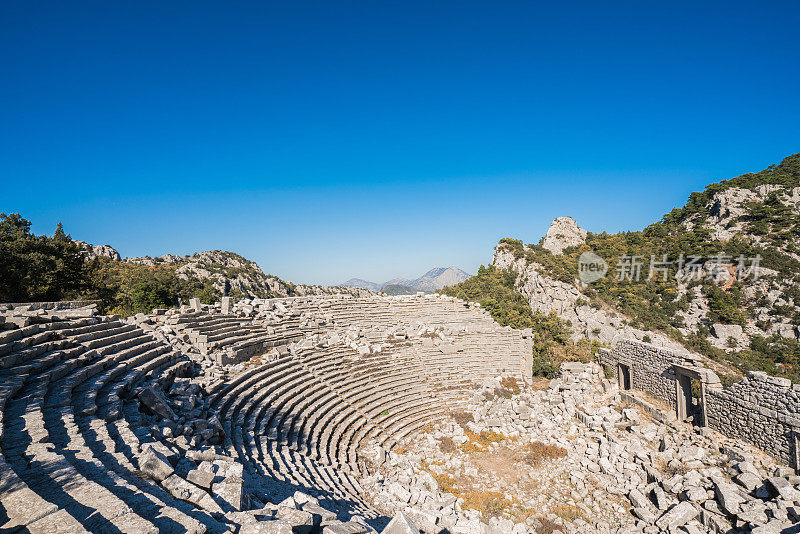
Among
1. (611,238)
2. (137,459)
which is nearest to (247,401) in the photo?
(137,459)

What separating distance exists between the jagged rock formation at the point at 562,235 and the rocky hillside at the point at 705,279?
175 inches

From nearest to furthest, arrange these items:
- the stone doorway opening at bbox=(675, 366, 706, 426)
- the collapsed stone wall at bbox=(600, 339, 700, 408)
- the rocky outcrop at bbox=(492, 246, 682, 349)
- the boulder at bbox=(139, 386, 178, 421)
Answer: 1. the boulder at bbox=(139, 386, 178, 421)
2. the stone doorway opening at bbox=(675, 366, 706, 426)
3. the collapsed stone wall at bbox=(600, 339, 700, 408)
4. the rocky outcrop at bbox=(492, 246, 682, 349)

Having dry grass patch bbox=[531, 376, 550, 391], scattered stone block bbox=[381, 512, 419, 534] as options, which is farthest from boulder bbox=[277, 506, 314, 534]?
dry grass patch bbox=[531, 376, 550, 391]

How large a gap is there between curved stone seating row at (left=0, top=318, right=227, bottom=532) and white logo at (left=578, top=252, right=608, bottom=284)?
40.0 meters

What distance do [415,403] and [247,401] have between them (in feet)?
22.8

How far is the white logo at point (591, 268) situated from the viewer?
38.4 m

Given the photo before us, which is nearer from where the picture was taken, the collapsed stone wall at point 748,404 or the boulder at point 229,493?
the boulder at point 229,493

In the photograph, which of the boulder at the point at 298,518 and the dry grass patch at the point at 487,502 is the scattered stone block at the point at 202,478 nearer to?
the boulder at the point at 298,518

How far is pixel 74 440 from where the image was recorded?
5023mm

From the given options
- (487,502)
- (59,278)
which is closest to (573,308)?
(487,502)

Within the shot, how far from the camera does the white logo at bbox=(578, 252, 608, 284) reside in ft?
126

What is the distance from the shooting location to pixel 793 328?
26031 millimetres

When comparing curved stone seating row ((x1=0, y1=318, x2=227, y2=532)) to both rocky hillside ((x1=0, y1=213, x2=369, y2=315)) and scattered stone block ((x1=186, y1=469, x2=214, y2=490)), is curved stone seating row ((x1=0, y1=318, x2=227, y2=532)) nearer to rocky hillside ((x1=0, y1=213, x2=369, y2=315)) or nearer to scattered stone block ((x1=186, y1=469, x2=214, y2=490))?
scattered stone block ((x1=186, y1=469, x2=214, y2=490))

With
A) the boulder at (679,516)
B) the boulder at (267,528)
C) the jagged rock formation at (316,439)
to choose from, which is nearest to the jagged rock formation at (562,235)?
the jagged rock formation at (316,439)
